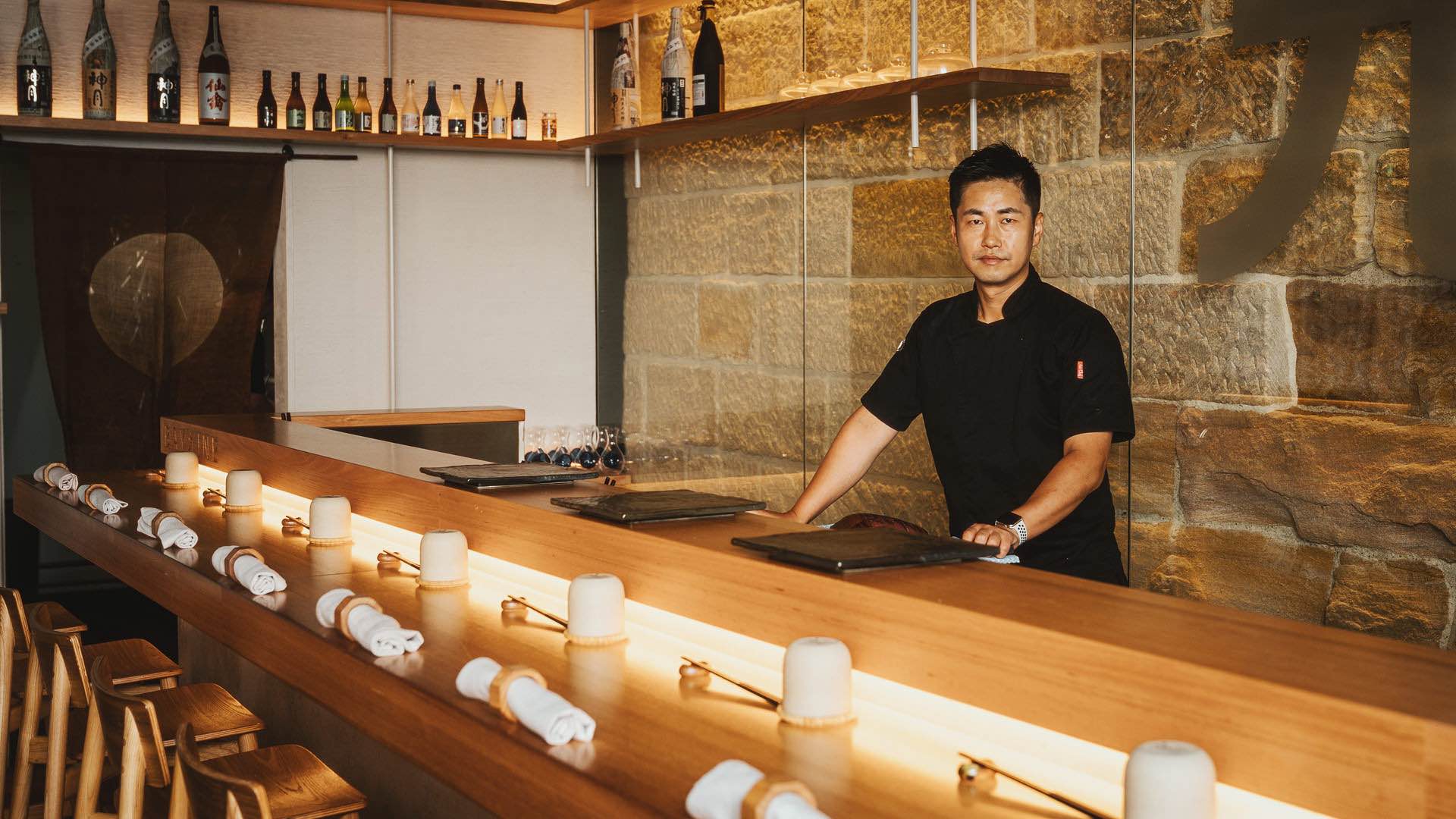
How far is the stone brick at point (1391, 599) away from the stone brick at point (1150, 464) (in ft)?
1.40

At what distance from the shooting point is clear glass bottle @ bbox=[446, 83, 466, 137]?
4.89 metres

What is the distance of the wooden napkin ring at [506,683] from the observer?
1.63 meters

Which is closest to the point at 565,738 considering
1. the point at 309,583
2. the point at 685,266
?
the point at 309,583

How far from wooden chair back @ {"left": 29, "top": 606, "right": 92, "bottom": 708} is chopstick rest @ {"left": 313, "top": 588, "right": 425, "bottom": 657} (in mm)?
561

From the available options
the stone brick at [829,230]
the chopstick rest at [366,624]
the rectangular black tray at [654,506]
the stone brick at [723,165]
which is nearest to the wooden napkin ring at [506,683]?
the chopstick rest at [366,624]

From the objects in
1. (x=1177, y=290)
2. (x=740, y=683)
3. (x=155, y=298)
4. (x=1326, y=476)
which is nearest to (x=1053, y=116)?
(x=1177, y=290)

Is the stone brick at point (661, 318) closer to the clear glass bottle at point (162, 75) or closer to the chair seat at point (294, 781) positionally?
the clear glass bottle at point (162, 75)

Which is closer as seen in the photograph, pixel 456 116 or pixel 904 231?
pixel 904 231

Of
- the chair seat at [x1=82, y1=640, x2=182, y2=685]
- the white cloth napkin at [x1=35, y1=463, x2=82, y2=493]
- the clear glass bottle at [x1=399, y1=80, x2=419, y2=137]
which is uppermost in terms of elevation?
the clear glass bottle at [x1=399, y1=80, x2=419, y2=137]

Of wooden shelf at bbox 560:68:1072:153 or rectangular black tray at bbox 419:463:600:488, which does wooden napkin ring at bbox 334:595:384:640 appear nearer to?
rectangular black tray at bbox 419:463:600:488

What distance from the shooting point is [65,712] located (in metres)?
2.47

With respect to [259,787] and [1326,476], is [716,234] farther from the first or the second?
[259,787]

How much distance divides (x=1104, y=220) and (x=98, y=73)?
3284 millimetres

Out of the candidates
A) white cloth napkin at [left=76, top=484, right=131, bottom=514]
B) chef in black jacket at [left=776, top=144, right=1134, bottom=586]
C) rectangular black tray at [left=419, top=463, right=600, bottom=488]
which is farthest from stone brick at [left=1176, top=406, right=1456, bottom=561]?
white cloth napkin at [left=76, top=484, right=131, bottom=514]
